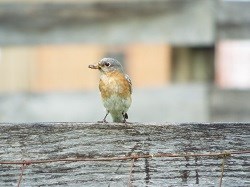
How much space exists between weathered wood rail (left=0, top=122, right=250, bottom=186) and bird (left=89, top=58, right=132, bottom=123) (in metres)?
1.53

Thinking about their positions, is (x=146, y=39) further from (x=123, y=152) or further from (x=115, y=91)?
(x=123, y=152)

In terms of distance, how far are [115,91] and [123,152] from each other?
181 centimetres

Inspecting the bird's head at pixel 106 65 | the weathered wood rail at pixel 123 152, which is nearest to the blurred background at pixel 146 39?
the bird's head at pixel 106 65

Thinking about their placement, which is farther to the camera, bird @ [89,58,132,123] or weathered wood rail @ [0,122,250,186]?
bird @ [89,58,132,123]

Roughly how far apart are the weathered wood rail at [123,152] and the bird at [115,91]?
1533 millimetres

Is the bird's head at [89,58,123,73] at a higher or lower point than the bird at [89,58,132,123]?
higher

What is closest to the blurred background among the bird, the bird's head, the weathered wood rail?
the bird

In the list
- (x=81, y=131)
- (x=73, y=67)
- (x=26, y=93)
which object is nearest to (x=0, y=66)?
(x=73, y=67)

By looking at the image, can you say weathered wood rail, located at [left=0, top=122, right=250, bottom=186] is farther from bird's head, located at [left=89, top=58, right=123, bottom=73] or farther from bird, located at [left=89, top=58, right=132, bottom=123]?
bird, located at [left=89, top=58, right=132, bottom=123]

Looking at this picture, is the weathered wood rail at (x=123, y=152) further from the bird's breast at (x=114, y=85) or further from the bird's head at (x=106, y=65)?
the bird's breast at (x=114, y=85)

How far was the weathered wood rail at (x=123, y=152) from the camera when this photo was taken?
2.99 metres

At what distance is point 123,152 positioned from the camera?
3.03m

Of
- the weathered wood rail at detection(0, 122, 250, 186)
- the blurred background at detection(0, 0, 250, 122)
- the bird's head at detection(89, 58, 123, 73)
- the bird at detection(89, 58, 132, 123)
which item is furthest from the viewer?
the blurred background at detection(0, 0, 250, 122)

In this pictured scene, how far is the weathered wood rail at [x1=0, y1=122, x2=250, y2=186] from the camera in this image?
2994 millimetres
